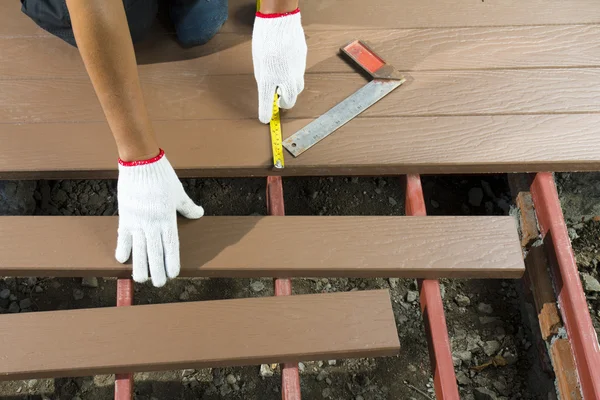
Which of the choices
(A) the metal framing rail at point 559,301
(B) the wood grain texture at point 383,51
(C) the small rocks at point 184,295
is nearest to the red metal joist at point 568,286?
(A) the metal framing rail at point 559,301

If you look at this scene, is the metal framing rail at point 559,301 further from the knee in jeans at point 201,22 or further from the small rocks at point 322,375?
the knee in jeans at point 201,22

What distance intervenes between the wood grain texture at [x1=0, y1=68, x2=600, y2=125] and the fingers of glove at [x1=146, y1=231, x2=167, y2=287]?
0.60 m

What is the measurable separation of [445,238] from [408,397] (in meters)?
0.83

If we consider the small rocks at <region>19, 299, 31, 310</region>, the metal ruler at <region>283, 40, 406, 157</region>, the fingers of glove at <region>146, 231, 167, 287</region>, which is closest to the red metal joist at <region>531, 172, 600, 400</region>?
the metal ruler at <region>283, 40, 406, 157</region>

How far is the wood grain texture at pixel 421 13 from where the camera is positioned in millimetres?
2465

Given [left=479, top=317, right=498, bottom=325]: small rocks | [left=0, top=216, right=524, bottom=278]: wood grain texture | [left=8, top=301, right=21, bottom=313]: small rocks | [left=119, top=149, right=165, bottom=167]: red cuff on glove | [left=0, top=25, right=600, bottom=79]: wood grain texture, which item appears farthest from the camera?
[left=479, top=317, right=498, bottom=325]: small rocks

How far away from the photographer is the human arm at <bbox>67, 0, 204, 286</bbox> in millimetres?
1370

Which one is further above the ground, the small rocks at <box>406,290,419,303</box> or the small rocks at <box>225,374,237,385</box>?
the small rocks at <box>406,290,419,303</box>

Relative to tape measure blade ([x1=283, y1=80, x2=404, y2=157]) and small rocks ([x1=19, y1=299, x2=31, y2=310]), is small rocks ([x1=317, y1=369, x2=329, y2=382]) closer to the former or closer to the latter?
tape measure blade ([x1=283, y1=80, x2=404, y2=157])

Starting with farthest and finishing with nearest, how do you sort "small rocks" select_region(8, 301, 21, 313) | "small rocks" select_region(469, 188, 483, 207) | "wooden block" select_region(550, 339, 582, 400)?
"small rocks" select_region(469, 188, 483, 207) → "small rocks" select_region(8, 301, 21, 313) → "wooden block" select_region(550, 339, 582, 400)

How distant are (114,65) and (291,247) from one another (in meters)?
0.89

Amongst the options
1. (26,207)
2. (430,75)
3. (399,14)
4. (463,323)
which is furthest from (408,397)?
(26,207)

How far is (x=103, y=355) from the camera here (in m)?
1.77

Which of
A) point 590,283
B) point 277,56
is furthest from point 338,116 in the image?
point 590,283
